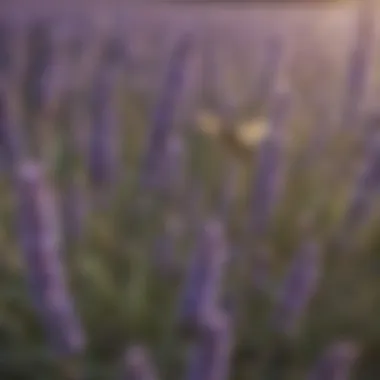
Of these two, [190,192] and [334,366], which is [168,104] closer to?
[190,192]

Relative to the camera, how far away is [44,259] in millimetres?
392

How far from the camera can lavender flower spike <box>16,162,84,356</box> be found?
14.5 inches

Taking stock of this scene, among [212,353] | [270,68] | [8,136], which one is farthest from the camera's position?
[270,68]

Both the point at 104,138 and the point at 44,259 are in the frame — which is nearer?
the point at 44,259

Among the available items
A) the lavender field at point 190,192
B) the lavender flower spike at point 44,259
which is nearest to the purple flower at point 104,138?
the lavender field at point 190,192

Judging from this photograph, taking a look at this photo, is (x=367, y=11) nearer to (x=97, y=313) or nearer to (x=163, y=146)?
(x=163, y=146)

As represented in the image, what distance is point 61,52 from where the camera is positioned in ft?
1.93

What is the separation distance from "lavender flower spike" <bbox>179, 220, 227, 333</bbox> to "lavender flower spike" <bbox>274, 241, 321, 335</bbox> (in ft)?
0.14

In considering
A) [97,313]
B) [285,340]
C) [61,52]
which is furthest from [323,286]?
[61,52]

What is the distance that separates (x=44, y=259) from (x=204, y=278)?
0.28ft

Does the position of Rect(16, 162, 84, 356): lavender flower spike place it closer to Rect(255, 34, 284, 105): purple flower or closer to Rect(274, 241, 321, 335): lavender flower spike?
Rect(274, 241, 321, 335): lavender flower spike

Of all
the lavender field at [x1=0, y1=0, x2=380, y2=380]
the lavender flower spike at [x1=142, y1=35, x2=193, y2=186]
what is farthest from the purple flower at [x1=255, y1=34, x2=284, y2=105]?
the lavender flower spike at [x1=142, y1=35, x2=193, y2=186]

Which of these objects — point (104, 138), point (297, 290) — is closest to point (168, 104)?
point (104, 138)

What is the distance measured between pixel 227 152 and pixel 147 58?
4.2 inches
